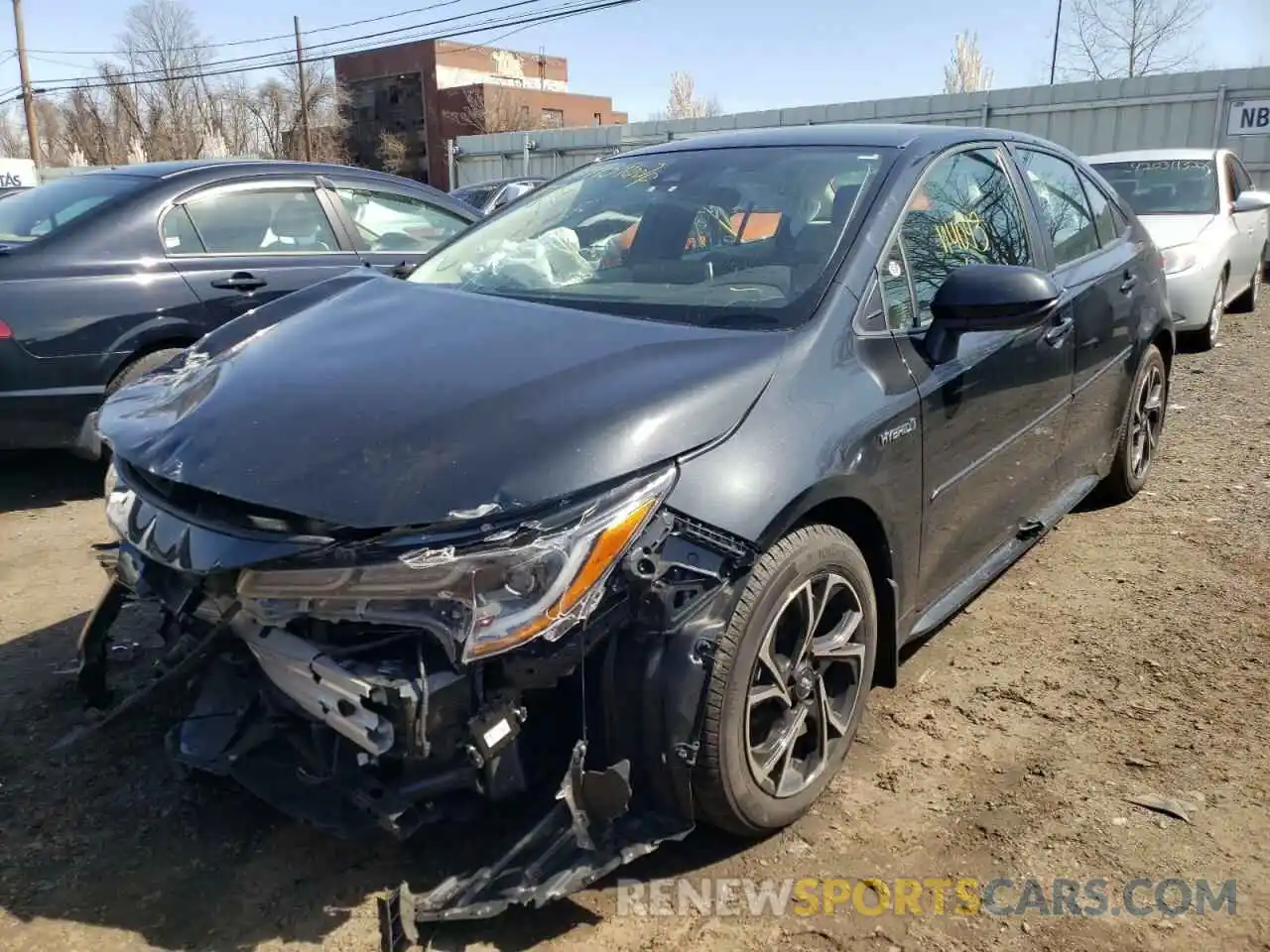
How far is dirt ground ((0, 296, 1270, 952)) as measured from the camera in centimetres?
220

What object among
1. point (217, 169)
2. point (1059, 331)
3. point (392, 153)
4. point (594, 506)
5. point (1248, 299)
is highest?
point (392, 153)

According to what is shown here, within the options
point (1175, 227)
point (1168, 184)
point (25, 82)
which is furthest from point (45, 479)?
point (25, 82)

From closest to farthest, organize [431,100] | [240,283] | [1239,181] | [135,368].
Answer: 1. [135,368]
2. [240,283]
3. [1239,181]
4. [431,100]

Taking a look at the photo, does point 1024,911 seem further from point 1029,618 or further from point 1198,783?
point 1029,618

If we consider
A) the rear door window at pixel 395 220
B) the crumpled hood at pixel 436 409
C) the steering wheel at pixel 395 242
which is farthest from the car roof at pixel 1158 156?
the crumpled hood at pixel 436 409

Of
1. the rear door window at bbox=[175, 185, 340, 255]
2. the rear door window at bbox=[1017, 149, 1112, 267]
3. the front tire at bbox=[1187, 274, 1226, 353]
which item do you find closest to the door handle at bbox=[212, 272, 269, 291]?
the rear door window at bbox=[175, 185, 340, 255]

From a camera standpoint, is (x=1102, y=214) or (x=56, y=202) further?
(x=56, y=202)

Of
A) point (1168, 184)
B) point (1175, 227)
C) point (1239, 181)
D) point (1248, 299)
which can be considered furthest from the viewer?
point (1248, 299)

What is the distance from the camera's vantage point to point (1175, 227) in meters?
8.45

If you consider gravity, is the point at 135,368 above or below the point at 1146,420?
above

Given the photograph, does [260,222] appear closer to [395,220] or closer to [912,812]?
[395,220]

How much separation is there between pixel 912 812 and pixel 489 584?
1.39 m

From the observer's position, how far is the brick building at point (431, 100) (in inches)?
2082

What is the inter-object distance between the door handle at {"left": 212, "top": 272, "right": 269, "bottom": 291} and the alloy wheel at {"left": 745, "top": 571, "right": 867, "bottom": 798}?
3.85 m
